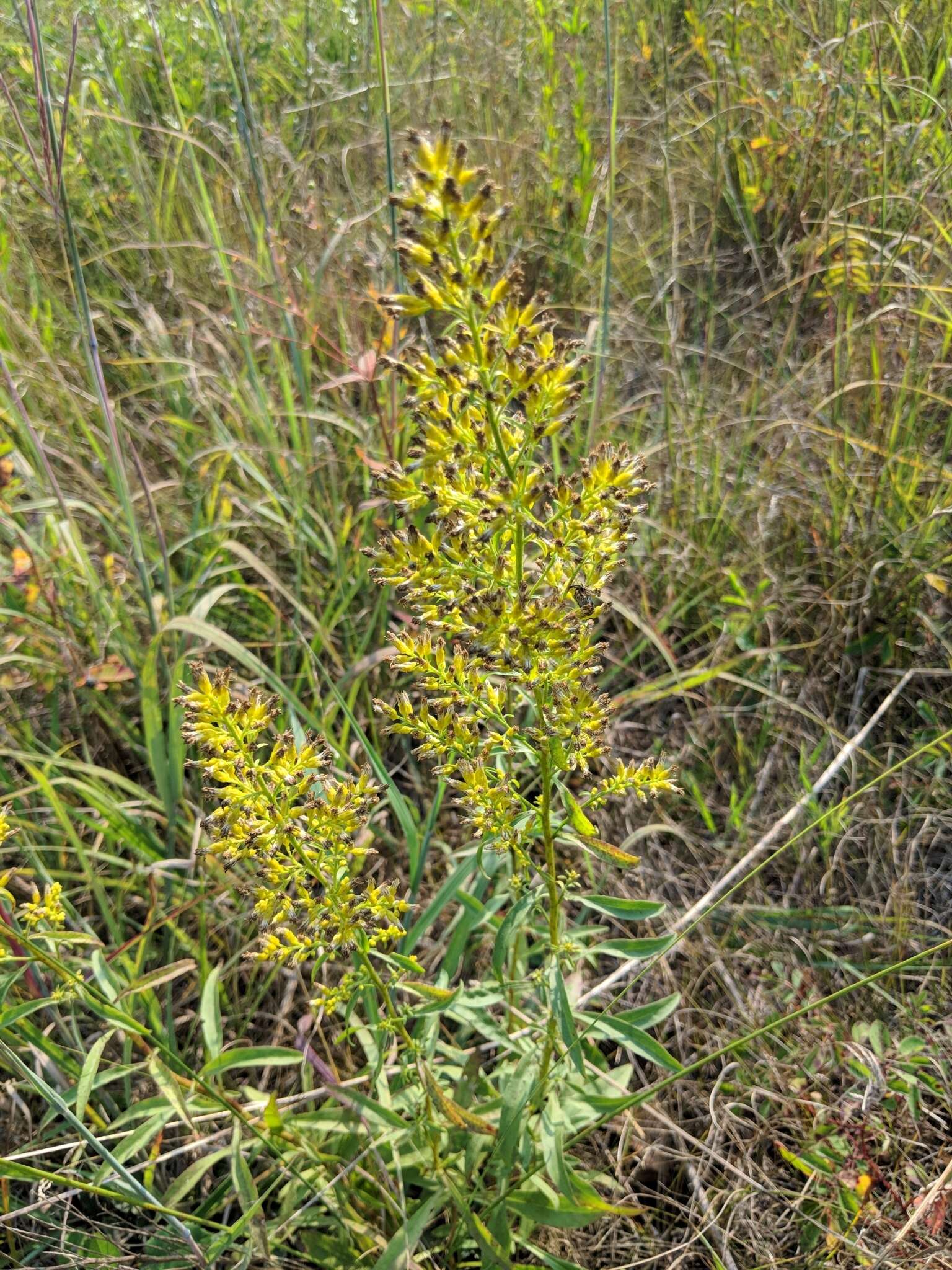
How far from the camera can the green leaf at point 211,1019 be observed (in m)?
1.64

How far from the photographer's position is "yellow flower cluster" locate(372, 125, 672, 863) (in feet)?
3.23

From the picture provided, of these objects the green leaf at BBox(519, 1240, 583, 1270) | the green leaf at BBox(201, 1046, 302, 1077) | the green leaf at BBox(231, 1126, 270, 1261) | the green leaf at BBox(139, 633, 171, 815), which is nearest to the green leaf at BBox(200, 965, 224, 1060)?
the green leaf at BBox(201, 1046, 302, 1077)

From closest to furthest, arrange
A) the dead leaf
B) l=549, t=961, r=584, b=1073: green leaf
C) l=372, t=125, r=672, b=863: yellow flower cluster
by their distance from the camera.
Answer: l=372, t=125, r=672, b=863: yellow flower cluster
l=549, t=961, r=584, b=1073: green leaf
the dead leaf

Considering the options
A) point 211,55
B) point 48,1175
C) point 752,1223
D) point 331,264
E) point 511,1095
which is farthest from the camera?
point 211,55

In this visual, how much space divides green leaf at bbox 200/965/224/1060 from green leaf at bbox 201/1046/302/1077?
0.02 metres

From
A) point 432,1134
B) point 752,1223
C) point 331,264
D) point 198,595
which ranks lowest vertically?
point 752,1223

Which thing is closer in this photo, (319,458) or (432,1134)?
(432,1134)

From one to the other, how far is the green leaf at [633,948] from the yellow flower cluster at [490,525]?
31 centimetres

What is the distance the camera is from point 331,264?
127 inches

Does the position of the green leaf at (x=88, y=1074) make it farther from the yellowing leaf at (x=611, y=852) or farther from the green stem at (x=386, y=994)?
the yellowing leaf at (x=611, y=852)

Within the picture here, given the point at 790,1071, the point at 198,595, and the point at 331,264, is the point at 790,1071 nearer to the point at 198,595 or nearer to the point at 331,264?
the point at 198,595

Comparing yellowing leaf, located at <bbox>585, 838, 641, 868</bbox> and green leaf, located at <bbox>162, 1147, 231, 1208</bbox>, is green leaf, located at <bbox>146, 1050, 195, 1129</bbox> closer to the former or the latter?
green leaf, located at <bbox>162, 1147, 231, 1208</bbox>

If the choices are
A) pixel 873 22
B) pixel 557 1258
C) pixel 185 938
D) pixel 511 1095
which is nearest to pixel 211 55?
pixel 873 22

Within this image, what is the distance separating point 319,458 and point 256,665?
99 centimetres
